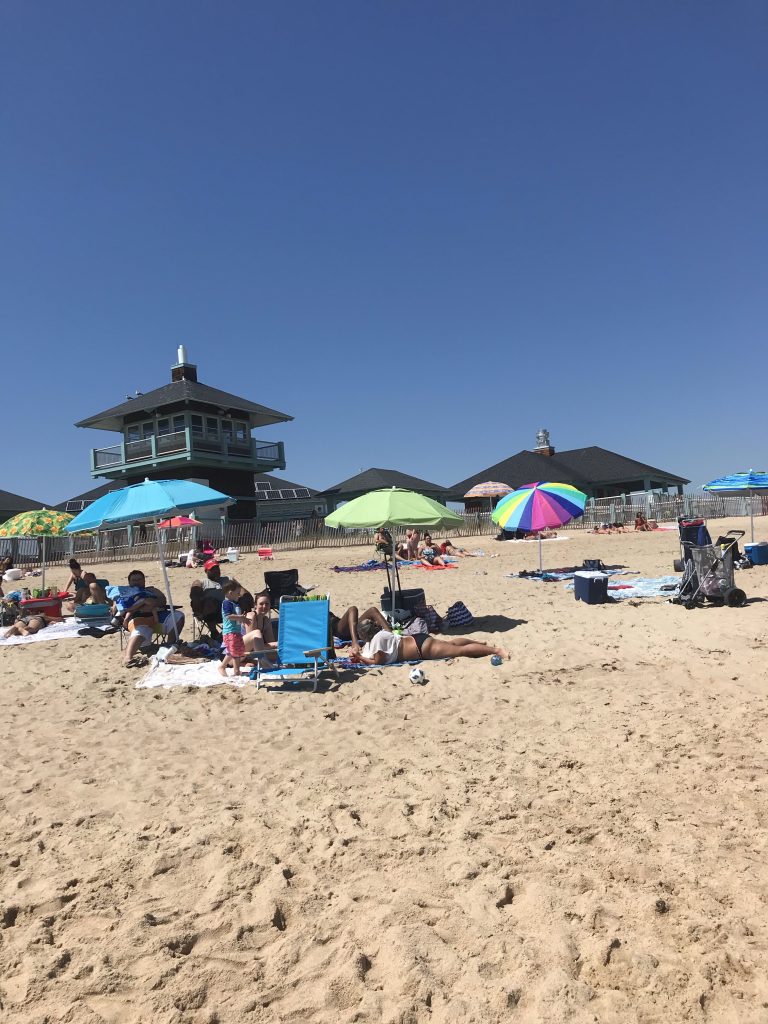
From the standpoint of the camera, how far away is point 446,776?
3975mm

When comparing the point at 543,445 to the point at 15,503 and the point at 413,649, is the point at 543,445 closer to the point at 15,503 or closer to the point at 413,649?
the point at 15,503

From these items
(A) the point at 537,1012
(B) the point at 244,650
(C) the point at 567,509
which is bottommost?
(A) the point at 537,1012

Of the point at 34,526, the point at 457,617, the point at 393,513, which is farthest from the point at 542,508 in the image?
the point at 34,526

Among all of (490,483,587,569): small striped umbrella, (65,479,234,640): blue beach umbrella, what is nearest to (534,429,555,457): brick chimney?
(490,483,587,569): small striped umbrella

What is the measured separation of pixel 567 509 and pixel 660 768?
8.14 metres

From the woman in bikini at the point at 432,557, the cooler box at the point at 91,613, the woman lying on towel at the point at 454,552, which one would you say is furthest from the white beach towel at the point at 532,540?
the cooler box at the point at 91,613

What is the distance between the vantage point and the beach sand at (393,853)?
2.26 meters

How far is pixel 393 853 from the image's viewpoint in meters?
3.11

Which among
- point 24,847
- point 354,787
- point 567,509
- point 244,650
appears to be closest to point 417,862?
point 354,787

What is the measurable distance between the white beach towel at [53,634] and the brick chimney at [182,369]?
24.0 meters

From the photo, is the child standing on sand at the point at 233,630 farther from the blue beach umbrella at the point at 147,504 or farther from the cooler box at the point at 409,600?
the cooler box at the point at 409,600

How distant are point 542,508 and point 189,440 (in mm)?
20173

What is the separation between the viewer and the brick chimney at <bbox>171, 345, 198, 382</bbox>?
31948 millimetres

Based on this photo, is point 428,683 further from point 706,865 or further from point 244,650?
point 706,865
